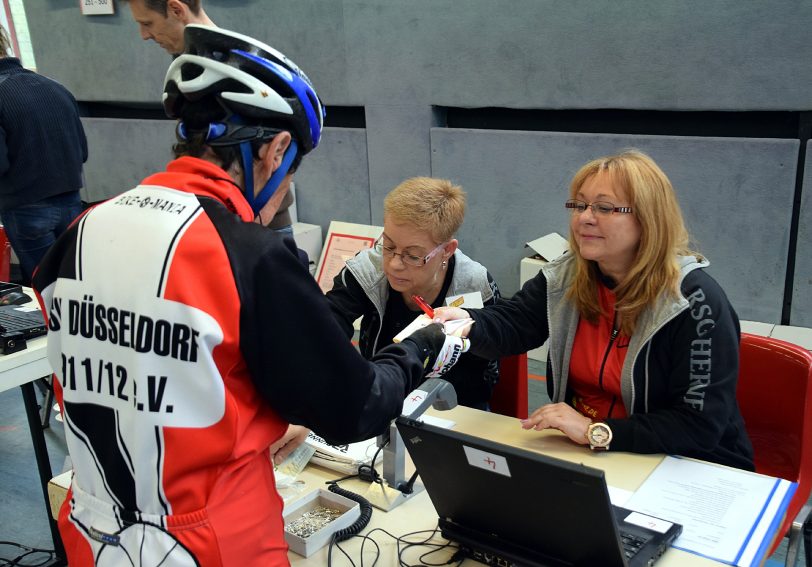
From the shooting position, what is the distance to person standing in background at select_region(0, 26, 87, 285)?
11.3ft

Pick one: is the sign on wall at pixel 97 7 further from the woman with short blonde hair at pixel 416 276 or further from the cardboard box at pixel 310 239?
the woman with short blonde hair at pixel 416 276

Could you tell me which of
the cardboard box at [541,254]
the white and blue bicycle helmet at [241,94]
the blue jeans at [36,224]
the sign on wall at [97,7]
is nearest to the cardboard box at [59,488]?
the white and blue bicycle helmet at [241,94]

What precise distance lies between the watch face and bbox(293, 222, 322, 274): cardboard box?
10.5 ft

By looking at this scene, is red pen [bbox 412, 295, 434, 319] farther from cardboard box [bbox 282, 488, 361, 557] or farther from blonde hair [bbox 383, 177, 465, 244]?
cardboard box [bbox 282, 488, 361, 557]

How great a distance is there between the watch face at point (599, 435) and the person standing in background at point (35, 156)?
3053 millimetres

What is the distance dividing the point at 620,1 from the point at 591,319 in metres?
2.15

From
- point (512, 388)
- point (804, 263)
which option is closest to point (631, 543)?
point (512, 388)

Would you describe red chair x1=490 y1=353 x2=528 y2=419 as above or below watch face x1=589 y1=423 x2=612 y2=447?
below

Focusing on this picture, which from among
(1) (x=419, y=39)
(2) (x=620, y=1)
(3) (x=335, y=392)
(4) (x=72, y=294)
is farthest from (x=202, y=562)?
(1) (x=419, y=39)

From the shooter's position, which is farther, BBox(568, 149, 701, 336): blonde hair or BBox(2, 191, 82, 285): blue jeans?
BBox(2, 191, 82, 285): blue jeans

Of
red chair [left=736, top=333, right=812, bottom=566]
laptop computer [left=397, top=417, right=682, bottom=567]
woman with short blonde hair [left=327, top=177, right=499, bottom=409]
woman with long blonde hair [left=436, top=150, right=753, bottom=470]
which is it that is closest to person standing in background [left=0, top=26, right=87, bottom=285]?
woman with short blonde hair [left=327, top=177, right=499, bottom=409]

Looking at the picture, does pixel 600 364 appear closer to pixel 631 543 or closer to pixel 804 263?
pixel 631 543

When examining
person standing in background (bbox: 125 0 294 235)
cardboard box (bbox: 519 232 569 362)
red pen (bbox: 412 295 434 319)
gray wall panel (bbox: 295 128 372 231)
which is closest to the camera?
red pen (bbox: 412 295 434 319)

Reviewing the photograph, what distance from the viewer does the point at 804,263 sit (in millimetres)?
3188
